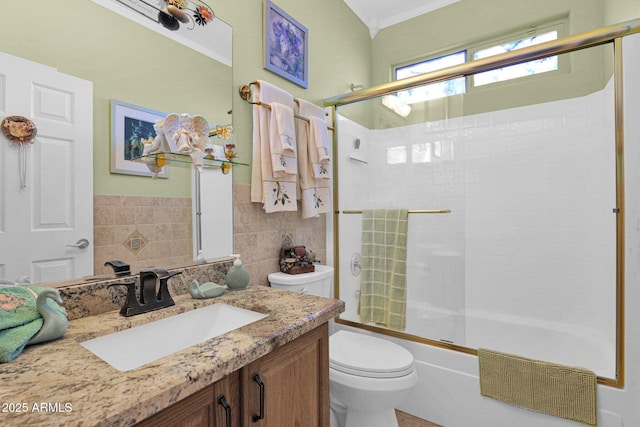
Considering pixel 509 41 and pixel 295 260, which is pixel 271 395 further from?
pixel 509 41

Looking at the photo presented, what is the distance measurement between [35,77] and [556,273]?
287cm

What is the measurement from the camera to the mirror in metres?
0.91

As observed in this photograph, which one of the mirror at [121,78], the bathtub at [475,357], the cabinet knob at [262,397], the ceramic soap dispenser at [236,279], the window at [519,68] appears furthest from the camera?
the window at [519,68]

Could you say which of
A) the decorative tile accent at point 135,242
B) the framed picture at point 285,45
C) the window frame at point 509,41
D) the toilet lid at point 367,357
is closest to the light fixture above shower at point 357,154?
the framed picture at point 285,45

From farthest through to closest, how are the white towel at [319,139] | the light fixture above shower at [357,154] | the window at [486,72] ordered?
the light fixture above shower at [357,154]
the window at [486,72]
the white towel at [319,139]

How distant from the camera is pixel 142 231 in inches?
45.7

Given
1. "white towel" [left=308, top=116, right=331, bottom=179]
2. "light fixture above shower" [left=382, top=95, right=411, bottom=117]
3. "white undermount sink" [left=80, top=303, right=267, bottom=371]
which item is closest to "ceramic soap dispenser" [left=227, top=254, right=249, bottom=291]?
"white undermount sink" [left=80, top=303, right=267, bottom=371]

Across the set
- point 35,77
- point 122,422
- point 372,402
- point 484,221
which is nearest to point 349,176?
point 484,221

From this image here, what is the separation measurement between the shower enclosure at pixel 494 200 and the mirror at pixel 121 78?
1.15 m

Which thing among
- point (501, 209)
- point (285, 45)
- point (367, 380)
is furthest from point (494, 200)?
point (285, 45)

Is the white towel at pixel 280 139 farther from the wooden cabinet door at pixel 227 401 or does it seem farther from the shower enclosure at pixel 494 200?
the wooden cabinet door at pixel 227 401

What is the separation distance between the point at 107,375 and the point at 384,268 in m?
1.65

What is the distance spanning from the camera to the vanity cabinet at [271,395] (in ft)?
2.10

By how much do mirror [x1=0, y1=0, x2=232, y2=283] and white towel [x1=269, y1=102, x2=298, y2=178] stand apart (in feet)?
1.10
